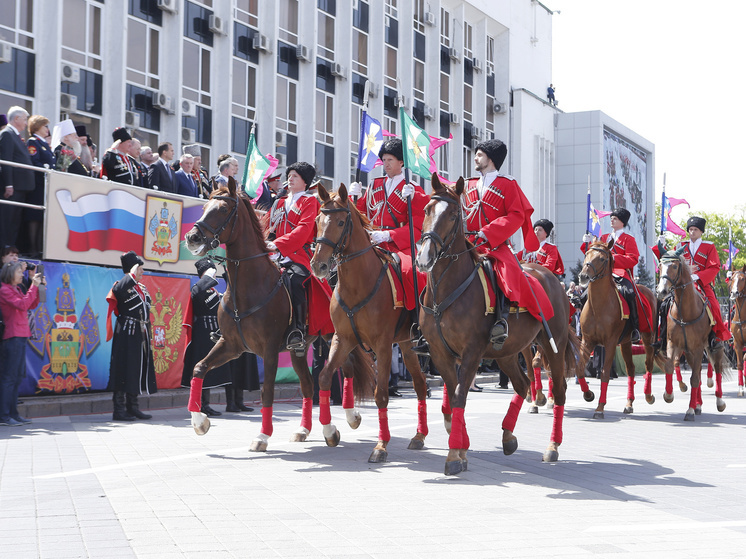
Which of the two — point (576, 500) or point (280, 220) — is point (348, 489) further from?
point (280, 220)

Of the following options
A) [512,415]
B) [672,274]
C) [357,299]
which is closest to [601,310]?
[672,274]

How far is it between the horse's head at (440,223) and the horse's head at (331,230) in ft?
3.41

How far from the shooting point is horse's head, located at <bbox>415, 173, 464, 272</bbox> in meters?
7.61

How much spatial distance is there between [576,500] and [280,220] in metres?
5.17

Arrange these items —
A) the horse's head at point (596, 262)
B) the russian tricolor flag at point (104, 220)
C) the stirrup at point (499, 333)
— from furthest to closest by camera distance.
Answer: the horse's head at point (596, 262) < the russian tricolor flag at point (104, 220) < the stirrup at point (499, 333)

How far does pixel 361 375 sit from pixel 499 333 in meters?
2.37

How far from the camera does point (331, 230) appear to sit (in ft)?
27.9

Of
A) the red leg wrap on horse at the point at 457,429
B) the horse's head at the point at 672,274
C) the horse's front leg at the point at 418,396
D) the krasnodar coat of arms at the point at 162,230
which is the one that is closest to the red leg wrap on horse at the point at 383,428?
the horse's front leg at the point at 418,396

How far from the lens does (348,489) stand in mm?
7102

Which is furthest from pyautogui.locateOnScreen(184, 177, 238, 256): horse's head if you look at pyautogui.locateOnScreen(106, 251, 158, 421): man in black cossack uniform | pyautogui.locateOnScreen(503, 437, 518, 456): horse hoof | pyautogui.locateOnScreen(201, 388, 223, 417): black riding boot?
pyautogui.locateOnScreen(201, 388, 223, 417): black riding boot

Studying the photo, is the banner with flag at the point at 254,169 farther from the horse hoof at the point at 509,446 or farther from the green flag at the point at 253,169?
the horse hoof at the point at 509,446

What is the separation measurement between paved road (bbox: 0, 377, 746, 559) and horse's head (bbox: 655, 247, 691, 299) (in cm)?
275

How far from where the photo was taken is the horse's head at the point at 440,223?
7.61 m

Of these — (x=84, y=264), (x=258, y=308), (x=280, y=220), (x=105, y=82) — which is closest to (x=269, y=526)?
(x=258, y=308)
